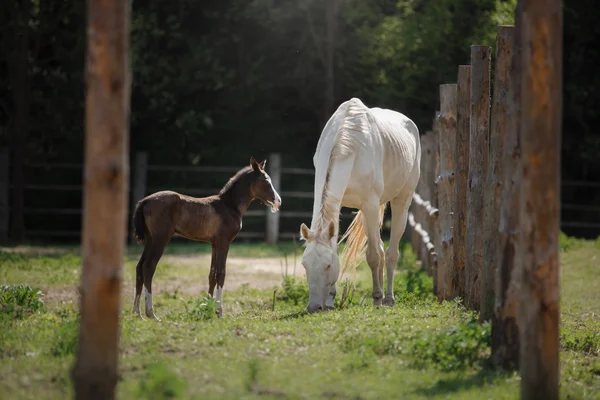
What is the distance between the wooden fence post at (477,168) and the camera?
8414mm

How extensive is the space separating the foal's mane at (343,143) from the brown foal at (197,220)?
113 cm

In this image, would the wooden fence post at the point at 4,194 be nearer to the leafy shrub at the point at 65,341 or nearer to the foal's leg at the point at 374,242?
the foal's leg at the point at 374,242

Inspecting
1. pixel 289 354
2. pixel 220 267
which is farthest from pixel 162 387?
pixel 220 267

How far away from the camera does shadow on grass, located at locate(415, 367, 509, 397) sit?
583 cm

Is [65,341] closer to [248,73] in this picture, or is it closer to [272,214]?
[272,214]

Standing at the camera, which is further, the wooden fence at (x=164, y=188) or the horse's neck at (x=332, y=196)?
the wooden fence at (x=164, y=188)

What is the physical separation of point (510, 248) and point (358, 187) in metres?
3.25

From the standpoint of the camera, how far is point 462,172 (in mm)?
9469

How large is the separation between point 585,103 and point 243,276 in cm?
1150

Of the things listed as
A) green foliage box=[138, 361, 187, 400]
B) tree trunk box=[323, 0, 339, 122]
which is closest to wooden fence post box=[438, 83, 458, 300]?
green foliage box=[138, 361, 187, 400]

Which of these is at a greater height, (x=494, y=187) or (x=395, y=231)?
(x=494, y=187)

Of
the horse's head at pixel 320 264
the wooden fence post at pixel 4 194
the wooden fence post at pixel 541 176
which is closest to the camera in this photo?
the wooden fence post at pixel 541 176

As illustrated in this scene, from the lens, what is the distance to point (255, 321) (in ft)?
26.8

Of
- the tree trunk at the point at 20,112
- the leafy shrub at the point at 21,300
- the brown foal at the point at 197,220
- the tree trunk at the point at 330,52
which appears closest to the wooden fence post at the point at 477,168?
the brown foal at the point at 197,220
